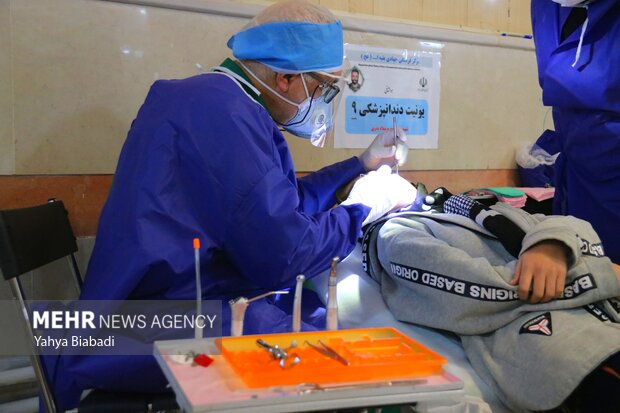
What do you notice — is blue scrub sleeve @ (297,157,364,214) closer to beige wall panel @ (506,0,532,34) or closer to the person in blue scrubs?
the person in blue scrubs

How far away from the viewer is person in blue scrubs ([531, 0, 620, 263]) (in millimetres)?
1670

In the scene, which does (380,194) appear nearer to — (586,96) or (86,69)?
(586,96)

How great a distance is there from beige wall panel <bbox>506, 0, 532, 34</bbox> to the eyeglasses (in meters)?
1.32

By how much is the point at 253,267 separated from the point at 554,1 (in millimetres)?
1277

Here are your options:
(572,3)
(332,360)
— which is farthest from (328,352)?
(572,3)

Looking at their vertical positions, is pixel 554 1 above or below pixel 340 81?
above

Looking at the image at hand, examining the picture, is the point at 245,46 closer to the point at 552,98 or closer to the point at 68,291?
the point at 68,291

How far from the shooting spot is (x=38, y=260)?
1.32m

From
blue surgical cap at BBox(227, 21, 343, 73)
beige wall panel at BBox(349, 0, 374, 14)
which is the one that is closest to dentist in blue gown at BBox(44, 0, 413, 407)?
blue surgical cap at BBox(227, 21, 343, 73)

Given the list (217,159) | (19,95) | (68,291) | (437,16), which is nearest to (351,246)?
(217,159)

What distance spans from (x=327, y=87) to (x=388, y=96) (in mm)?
763

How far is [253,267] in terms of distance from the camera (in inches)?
46.5

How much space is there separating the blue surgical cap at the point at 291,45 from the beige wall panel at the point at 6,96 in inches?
26.0

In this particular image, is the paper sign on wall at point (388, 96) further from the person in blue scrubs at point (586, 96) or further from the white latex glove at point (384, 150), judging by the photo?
the person in blue scrubs at point (586, 96)
